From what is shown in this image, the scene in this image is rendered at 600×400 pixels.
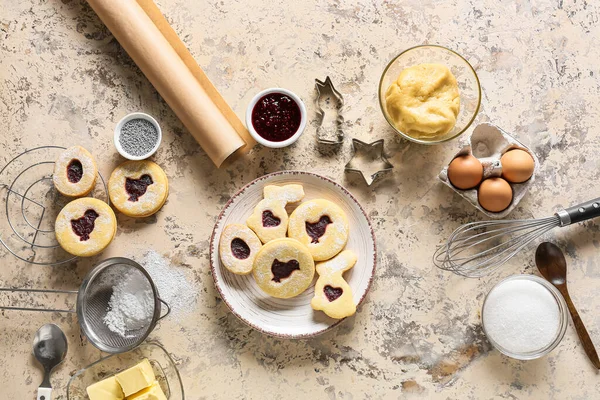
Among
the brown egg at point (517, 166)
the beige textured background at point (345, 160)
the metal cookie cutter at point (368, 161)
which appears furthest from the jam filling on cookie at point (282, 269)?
the brown egg at point (517, 166)

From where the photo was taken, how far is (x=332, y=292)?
70.1 inches

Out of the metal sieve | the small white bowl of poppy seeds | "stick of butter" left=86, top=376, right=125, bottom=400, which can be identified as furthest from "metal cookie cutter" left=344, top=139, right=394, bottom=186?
"stick of butter" left=86, top=376, right=125, bottom=400

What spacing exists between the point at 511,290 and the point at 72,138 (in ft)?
4.82

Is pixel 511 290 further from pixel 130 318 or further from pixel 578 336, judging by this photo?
pixel 130 318

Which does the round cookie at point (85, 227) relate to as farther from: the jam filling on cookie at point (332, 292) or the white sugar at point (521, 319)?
the white sugar at point (521, 319)

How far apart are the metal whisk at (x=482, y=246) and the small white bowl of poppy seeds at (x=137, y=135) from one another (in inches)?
37.8

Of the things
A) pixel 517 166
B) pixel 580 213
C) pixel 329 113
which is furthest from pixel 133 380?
pixel 580 213

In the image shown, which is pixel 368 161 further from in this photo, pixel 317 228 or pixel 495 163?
pixel 495 163

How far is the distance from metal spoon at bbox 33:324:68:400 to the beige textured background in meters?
0.03

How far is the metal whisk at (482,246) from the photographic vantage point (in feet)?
6.01

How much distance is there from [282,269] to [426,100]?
661 mm

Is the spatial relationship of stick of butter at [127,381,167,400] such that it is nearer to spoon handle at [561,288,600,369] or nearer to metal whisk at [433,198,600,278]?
metal whisk at [433,198,600,278]

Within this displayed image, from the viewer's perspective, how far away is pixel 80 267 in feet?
6.17

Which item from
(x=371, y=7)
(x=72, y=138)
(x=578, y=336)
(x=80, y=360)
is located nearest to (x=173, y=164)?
(x=72, y=138)
